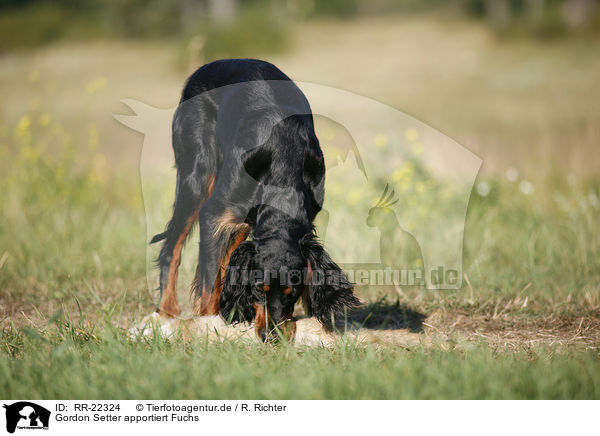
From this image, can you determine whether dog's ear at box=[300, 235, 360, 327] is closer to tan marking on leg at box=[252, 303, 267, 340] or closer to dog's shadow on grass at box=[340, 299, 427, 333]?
tan marking on leg at box=[252, 303, 267, 340]

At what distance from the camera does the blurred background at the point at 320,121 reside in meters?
3.55

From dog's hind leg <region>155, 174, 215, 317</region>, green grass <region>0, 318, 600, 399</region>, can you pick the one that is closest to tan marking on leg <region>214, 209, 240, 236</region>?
dog's hind leg <region>155, 174, 215, 317</region>

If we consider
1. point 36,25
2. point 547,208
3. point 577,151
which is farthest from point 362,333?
point 36,25

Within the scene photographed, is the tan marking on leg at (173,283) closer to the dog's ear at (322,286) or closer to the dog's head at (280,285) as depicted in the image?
the dog's head at (280,285)

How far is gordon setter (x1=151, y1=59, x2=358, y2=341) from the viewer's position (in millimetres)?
2205

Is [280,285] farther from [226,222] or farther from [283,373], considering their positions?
[226,222]

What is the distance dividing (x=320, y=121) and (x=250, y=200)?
148cm

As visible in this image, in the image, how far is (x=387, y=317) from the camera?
2846 millimetres
